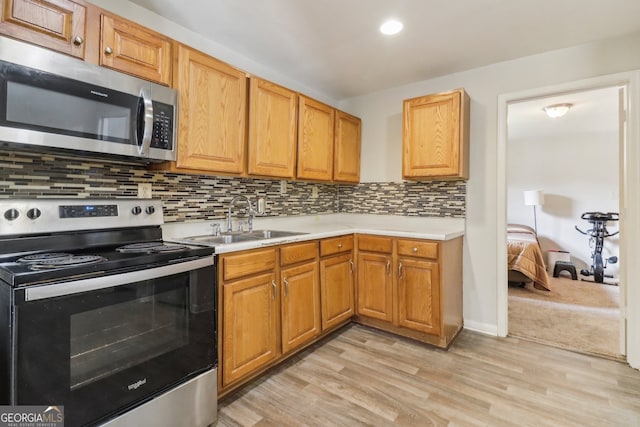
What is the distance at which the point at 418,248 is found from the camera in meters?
2.55

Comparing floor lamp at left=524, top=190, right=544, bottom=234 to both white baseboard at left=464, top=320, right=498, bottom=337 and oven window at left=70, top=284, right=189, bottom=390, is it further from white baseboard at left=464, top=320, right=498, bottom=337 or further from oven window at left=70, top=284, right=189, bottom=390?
oven window at left=70, top=284, right=189, bottom=390

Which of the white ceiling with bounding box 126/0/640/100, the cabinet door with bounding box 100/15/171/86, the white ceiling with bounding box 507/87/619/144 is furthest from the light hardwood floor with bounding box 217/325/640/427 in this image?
the white ceiling with bounding box 507/87/619/144

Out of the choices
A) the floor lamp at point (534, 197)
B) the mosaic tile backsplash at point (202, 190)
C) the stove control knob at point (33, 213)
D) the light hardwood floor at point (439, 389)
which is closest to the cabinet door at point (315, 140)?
the mosaic tile backsplash at point (202, 190)

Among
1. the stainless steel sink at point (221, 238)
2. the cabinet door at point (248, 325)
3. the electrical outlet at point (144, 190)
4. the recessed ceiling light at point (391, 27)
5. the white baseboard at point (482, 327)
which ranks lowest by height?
the white baseboard at point (482, 327)

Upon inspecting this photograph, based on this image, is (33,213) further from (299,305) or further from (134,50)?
(299,305)

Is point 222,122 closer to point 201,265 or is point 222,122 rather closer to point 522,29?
point 201,265

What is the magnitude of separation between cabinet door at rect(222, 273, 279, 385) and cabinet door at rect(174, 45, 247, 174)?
0.78m

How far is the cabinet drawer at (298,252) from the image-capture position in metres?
2.19

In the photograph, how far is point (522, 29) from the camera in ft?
7.20

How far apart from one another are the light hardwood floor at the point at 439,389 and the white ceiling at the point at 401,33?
2334mm

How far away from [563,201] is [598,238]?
87 cm

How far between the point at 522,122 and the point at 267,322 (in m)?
4.80

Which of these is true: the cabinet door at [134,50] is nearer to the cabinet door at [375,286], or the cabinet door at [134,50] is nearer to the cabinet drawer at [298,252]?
the cabinet drawer at [298,252]

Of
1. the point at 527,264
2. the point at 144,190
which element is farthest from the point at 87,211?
the point at 527,264
